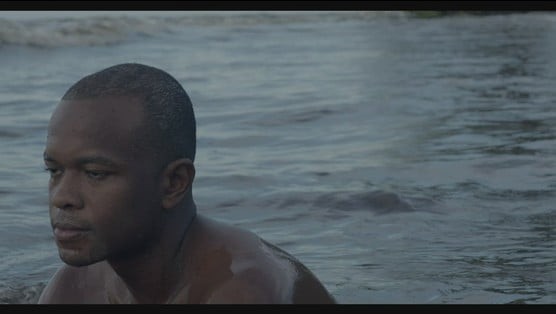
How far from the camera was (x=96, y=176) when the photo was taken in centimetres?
398

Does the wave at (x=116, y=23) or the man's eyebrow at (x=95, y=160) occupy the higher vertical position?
the man's eyebrow at (x=95, y=160)

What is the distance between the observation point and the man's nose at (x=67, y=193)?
3.92m

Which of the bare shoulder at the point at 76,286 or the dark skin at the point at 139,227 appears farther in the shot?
the bare shoulder at the point at 76,286

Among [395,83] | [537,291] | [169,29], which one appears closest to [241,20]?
[169,29]

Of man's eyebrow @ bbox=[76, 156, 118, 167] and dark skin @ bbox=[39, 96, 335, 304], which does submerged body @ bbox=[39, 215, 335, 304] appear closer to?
dark skin @ bbox=[39, 96, 335, 304]

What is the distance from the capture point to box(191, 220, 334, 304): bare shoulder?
408cm

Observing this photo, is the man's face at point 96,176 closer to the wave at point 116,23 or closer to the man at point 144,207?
the man at point 144,207

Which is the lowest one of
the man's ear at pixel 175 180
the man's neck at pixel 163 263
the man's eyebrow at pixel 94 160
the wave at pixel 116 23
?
the wave at pixel 116 23

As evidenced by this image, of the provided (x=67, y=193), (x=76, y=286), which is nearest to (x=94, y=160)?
(x=67, y=193)

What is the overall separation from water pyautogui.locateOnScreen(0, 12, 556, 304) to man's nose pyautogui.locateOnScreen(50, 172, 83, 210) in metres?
2.68

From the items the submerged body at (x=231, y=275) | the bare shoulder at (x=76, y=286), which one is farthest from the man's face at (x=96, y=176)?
the bare shoulder at (x=76, y=286)

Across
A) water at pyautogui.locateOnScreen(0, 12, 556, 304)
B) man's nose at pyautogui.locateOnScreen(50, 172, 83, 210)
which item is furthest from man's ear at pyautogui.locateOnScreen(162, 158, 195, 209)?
water at pyautogui.locateOnScreen(0, 12, 556, 304)

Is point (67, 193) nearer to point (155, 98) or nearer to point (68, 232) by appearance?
point (68, 232)

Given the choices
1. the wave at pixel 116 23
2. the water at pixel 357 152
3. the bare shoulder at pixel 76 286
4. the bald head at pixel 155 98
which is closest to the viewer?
the bald head at pixel 155 98
